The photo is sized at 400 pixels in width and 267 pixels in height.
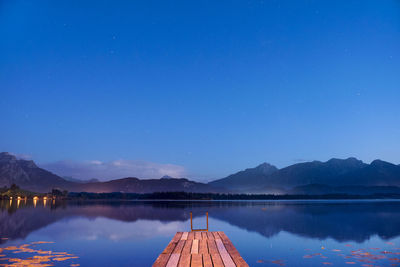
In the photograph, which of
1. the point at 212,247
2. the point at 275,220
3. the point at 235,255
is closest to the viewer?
the point at 235,255

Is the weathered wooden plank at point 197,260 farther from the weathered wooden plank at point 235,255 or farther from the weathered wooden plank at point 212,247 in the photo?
the weathered wooden plank at point 235,255

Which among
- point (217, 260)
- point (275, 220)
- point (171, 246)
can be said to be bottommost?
point (275, 220)

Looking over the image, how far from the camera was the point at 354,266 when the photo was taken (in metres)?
25.4

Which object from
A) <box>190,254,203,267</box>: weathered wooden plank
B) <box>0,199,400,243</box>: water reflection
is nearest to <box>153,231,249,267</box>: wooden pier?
<box>190,254,203,267</box>: weathered wooden plank

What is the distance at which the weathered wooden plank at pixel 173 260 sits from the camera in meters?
16.1

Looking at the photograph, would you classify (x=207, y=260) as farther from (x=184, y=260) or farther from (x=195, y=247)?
(x=195, y=247)

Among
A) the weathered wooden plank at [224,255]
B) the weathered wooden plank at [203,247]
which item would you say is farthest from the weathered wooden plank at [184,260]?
the weathered wooden plank at [224,255]

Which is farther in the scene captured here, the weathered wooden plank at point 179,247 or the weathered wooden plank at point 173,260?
the weathered wooden plank at point 179,247

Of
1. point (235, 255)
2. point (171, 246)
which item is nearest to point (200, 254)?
point (235, 255)

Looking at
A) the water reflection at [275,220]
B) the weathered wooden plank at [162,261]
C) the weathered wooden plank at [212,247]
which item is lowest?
the water reflection at [275,220]

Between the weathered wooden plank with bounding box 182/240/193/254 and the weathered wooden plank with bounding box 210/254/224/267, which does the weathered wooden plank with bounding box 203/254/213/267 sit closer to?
the weathered wooden plank with bounding box 210/254/224/267

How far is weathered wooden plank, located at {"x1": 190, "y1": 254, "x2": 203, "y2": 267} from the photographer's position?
15.9 m

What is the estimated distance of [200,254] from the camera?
1847 cm

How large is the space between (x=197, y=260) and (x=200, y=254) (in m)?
1.62
